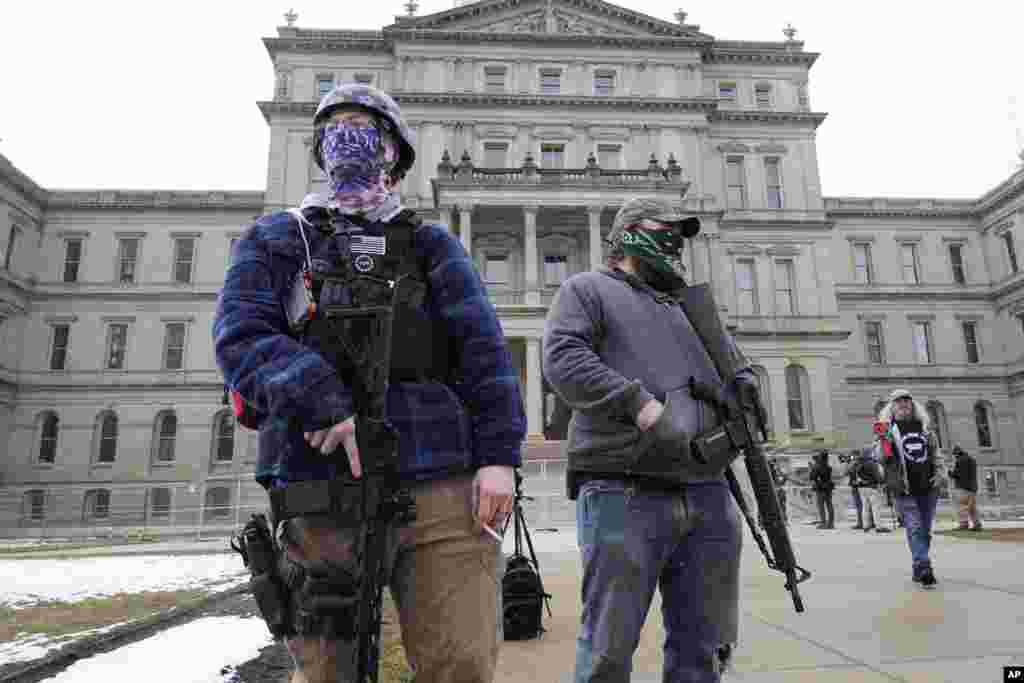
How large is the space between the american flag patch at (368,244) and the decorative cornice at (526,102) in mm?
36529

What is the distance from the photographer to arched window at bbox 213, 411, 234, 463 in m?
38.9

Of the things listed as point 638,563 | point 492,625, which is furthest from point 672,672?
point 492,625

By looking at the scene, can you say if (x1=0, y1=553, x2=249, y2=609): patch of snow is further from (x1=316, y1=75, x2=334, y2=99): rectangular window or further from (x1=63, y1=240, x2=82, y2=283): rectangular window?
(x1=63, y1=240, x2=82, y2=283): rectangular window

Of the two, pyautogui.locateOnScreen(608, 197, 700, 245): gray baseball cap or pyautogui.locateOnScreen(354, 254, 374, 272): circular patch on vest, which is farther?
pyautogui.locateOnScreen(608, 197, 700, 245): gray baseball cap

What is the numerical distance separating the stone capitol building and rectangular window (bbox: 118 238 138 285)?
0.16m

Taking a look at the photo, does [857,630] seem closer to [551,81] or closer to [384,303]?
[384,303]

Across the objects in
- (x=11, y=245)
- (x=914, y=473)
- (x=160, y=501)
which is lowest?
(x=160, y=501)

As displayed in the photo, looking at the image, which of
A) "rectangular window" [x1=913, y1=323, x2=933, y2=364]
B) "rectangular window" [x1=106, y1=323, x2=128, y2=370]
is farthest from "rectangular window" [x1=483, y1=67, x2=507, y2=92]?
"rectangular window" [x1=913, y1=323, x2=933, y2=364]

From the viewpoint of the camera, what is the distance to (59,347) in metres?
40.6

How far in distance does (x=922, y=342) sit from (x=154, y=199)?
50.6 m

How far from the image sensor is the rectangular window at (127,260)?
41.7 meters

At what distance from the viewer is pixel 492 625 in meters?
2.20

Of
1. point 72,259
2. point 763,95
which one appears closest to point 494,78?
point 763,95

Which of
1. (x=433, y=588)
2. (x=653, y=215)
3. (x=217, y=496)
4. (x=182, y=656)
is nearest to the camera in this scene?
(x=433, y=588)
